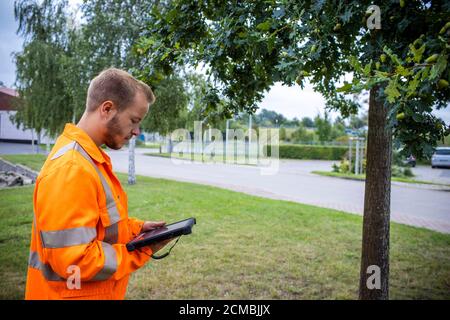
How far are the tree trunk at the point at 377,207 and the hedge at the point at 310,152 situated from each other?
96.6ft

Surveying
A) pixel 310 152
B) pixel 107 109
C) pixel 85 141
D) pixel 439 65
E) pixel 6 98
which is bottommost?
pixel 310 152

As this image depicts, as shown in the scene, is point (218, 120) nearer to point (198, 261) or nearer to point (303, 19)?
point (303, 19)

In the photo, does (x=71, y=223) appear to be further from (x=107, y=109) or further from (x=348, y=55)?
(x=348, y=55)

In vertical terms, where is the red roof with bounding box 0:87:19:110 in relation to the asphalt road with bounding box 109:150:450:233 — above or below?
above

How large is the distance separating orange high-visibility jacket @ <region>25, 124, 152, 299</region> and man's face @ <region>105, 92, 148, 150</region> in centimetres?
11

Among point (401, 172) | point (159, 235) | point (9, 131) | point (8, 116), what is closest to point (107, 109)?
point (159, 235)

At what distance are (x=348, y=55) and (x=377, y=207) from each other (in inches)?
69.5

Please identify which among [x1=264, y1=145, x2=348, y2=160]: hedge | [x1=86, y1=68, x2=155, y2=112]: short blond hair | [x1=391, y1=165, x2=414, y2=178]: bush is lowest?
[x1=391, y1=165, x2=414, y2=178]: bush

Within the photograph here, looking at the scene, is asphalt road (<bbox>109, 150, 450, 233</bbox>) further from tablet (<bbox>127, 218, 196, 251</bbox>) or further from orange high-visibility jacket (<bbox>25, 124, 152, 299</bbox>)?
orange high-visibility jacket (<bbox>25, 124, 152, 299</bbox>)

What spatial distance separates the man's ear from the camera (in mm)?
1653

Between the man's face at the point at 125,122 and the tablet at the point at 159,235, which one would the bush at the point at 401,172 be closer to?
the tablet at the point at 159,235

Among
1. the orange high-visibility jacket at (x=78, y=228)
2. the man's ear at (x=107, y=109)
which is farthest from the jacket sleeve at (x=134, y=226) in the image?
the man's ear at (x=107, y=109)

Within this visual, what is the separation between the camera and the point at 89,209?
1416 millimetres

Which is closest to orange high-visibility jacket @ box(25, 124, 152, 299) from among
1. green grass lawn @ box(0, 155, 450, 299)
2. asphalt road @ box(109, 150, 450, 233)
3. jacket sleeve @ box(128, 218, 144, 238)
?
jacket sleeve @ box(128, 218, 144, 238)
